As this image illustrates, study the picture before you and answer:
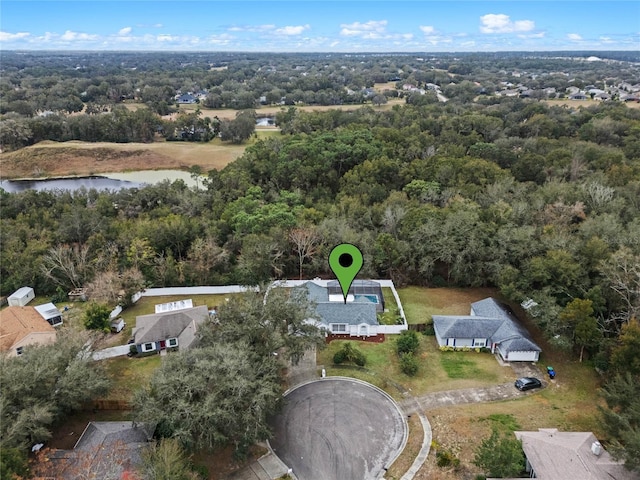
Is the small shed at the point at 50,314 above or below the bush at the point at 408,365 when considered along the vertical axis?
below

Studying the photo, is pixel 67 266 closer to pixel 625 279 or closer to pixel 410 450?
pixel 410 450

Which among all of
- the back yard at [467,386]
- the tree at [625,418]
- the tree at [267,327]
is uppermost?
the tree at [267,327]

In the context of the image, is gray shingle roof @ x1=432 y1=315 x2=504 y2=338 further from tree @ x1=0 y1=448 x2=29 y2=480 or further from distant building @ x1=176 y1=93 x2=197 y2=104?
distant building @ x1=176 y1=93 x2=197 y2=104

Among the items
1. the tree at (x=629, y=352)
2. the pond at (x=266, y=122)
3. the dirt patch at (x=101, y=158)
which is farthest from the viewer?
the pond at (x=266, y=122)

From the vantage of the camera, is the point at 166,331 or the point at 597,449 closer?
the point at 597,449

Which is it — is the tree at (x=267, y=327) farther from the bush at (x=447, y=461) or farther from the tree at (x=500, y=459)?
the tree at (x=500, y=459)

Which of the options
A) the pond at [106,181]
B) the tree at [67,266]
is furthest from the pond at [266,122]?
the tree at [67,266]

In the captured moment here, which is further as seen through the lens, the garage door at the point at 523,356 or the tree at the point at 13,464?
the garage door at the point at 523,356

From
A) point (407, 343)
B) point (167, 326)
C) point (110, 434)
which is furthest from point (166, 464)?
point (407, 343)
